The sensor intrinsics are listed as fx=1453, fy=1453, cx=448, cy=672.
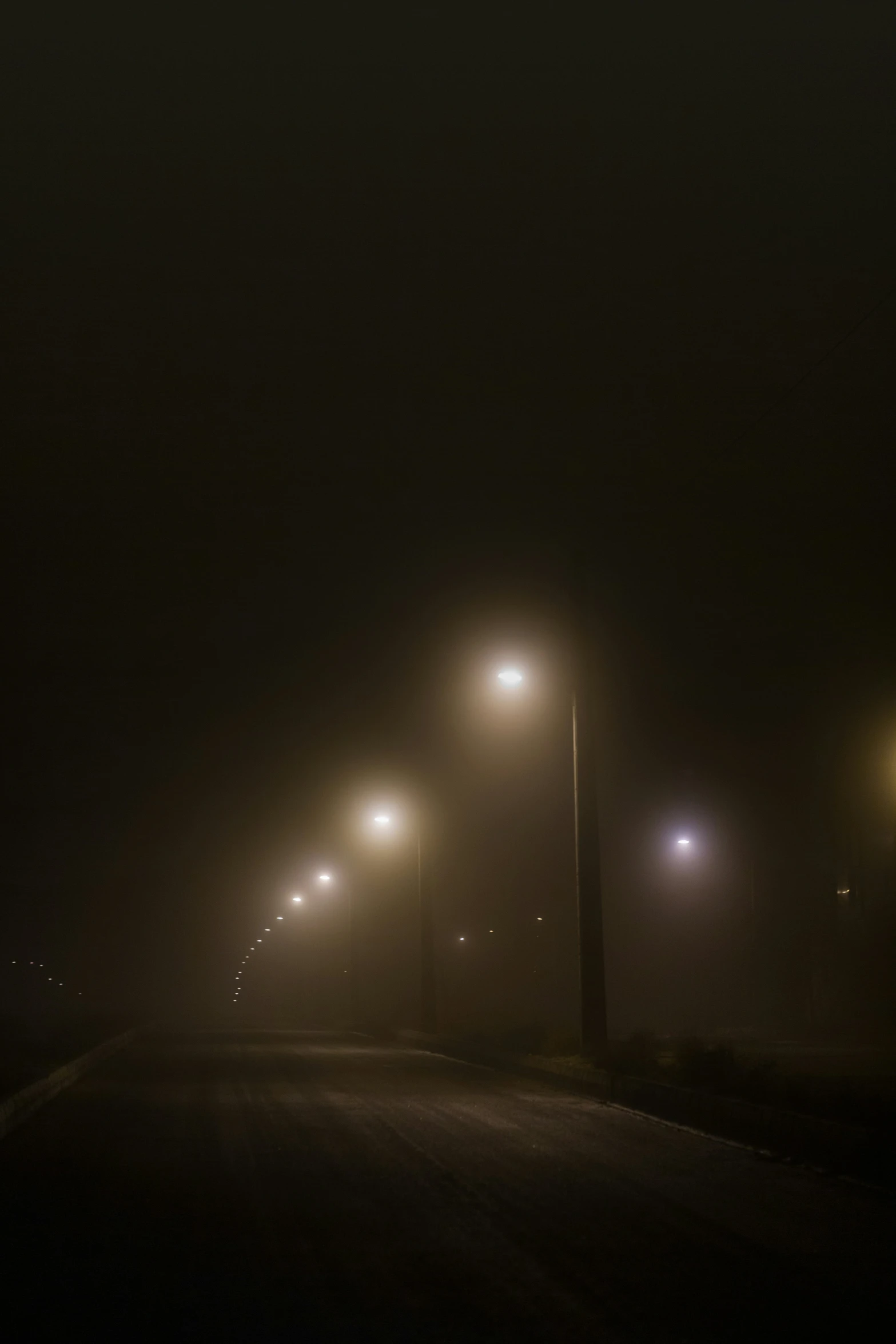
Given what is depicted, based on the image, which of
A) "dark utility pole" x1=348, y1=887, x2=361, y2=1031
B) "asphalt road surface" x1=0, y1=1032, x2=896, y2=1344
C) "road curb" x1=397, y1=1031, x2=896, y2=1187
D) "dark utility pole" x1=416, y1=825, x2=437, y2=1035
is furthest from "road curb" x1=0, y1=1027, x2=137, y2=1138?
"dark utility pole" x1=348, y1=887, x2=361, y2=1031

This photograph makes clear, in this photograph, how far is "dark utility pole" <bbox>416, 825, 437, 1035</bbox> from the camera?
4888 centimetres

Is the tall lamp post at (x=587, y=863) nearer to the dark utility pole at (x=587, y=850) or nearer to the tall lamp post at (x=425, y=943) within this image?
the dark utility pole at (x=587, y=850)

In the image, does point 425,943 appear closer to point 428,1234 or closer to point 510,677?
point 510,677

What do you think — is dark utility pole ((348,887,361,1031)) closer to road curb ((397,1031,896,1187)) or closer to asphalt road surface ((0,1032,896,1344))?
road curb ((397,1031,896,1187))

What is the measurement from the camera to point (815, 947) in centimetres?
5628

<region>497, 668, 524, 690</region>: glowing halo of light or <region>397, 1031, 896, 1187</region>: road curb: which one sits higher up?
<region>497, 668, 524, 690</region>: glowing halo of light

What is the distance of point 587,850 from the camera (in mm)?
27312

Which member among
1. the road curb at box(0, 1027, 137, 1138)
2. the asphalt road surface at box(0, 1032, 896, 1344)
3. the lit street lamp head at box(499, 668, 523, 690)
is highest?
the lit street lamp head at box(499, 668, 523, 690)

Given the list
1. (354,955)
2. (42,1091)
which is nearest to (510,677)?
(42,1091)

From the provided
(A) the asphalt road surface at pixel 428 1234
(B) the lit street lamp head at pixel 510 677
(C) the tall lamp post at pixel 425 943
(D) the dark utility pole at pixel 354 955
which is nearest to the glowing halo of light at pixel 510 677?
(B) the lit street lamp head at pixel 510 677

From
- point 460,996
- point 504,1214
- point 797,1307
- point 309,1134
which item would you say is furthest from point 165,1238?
point 460,996

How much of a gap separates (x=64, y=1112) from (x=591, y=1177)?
11.0 metres

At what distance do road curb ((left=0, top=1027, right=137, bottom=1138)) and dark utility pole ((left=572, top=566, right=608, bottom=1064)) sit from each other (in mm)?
9406

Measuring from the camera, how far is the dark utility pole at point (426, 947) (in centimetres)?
4888
